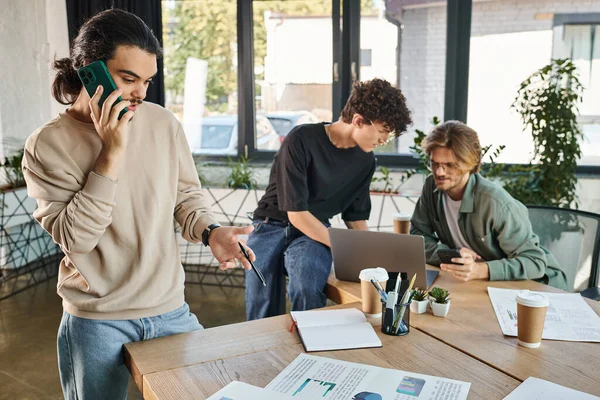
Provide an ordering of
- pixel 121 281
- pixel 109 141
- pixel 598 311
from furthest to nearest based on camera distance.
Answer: pixel 598 311
pixel 121 281
pixel 109 141

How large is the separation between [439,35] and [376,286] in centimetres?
339

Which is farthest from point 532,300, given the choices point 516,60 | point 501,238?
point 516,60

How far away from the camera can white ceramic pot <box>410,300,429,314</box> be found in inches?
73.4

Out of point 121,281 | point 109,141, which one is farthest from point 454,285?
point 109,141

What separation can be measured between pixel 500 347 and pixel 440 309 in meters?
0.25

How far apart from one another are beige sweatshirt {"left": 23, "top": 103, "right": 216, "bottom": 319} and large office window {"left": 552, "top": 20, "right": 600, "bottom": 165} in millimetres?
3635

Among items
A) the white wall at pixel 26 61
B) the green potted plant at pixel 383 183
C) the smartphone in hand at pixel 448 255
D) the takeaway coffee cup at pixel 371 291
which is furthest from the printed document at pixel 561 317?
the white wall at pixel 26 61

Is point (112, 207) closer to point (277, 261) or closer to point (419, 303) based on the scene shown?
point (419, 303)

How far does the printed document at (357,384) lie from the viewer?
1349 mm

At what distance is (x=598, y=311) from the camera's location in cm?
188

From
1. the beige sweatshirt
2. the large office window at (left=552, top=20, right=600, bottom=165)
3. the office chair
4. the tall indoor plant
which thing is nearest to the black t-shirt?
the office chair

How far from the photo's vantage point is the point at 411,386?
54.9 inches

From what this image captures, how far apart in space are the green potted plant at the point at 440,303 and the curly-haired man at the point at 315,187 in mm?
626

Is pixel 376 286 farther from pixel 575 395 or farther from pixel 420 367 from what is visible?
pixel 575 395
